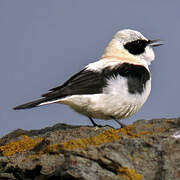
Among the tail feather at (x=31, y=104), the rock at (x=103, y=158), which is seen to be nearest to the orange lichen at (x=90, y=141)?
the rock at (x=103, y=158)

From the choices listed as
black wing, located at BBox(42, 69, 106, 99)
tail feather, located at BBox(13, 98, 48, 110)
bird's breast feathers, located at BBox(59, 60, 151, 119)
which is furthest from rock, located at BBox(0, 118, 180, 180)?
bird's breast feathers, located at BBox(59, 60, 151, 119)

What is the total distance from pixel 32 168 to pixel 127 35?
4969mm

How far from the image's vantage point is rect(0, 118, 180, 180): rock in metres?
5.18

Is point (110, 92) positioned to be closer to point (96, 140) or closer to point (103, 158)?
point (96, 140)

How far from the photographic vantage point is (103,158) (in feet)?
17.4

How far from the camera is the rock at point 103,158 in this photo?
518 centimetres

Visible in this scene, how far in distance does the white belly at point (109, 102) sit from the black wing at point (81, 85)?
9 centimetres

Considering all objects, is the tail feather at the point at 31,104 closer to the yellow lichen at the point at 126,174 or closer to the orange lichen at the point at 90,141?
the orange lichen at the point at 90,141

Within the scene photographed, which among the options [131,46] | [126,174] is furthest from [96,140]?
[131,46]

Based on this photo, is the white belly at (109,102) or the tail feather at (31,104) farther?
the white belly at (109,102)

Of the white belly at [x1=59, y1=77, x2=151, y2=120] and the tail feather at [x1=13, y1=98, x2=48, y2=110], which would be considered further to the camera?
the white belly at [x1=59, y1=77, x2=151, y2=120]

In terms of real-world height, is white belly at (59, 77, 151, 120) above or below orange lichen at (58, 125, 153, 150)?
below

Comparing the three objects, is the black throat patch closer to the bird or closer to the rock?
the bird

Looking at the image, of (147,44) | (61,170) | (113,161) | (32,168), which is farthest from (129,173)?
(147,44)
